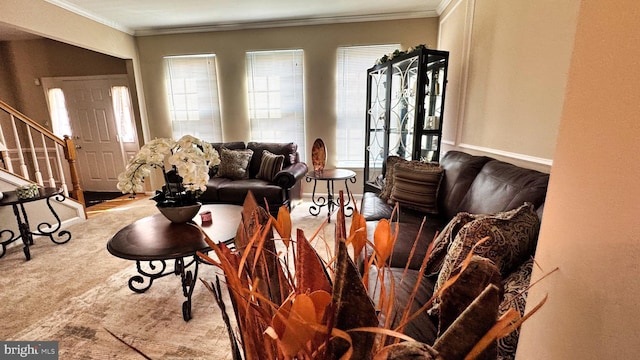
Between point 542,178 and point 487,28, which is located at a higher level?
point 487,28

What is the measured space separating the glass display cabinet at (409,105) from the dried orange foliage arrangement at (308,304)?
240 centimetres

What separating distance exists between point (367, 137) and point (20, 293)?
11.4 ft

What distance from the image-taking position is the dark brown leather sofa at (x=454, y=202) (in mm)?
1105

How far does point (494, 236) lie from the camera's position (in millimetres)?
849

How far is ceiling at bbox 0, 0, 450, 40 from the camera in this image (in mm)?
3186

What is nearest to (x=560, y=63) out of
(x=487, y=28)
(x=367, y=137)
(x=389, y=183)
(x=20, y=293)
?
(x=487, y=28)

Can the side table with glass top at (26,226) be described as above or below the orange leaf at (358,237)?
below

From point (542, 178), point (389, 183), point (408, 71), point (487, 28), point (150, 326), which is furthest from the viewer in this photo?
point (408, 71)

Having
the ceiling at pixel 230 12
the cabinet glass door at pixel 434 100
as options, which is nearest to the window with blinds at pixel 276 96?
the ceiling at pixel 230 12

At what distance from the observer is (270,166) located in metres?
3.42

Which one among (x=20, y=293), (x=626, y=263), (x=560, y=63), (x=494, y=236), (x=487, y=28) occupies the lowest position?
(x=20, y=293)

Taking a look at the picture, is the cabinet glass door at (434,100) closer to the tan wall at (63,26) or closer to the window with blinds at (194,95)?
the window with blinds at (194,95)

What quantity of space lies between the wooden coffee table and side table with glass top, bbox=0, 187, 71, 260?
1.34m

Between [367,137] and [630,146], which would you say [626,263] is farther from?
[367,137]
